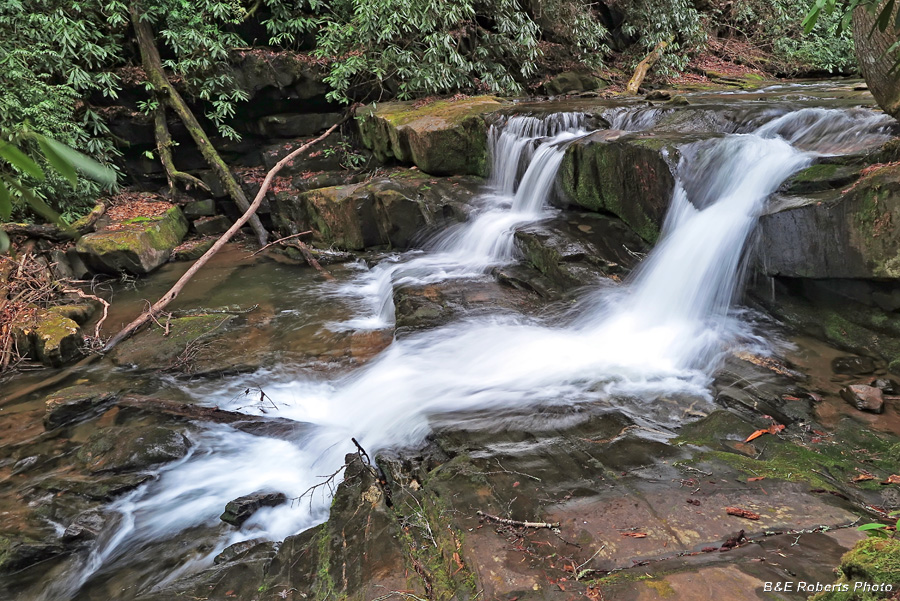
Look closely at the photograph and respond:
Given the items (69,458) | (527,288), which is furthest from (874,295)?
(69,458)

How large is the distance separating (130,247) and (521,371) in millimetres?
7417

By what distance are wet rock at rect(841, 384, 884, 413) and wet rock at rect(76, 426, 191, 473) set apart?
5375 mm

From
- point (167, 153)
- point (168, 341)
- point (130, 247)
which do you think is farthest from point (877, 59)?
point (167, 153)

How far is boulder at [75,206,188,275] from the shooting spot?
869cm

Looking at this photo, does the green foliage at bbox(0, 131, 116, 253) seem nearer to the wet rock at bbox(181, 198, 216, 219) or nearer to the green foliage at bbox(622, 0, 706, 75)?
the wet rock at bbox(181, 198, 216, 219)

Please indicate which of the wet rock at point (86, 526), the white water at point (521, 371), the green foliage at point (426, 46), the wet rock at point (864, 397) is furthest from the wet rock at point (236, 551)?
the green foliage at point (426, 46)

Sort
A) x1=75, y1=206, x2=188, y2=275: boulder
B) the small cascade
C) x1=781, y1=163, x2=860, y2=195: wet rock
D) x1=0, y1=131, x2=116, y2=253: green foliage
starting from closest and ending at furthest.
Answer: x1=0, y1=131, x2=116, y2=253: green foliage
x1=781, y1=163, x2=860, y2=195: wet rock
the small cascade
x1=75, y1=206, x2=188, y2=275: boulder

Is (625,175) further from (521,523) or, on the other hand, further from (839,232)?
(521,523)

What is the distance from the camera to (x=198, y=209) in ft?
36.6

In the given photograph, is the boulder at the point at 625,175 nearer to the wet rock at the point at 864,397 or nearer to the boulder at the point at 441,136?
the boulder at the point at 441,136

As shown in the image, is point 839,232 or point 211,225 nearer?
point 839,232

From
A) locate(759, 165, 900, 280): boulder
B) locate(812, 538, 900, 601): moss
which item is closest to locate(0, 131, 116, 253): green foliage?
locate(812, 538, 900, 601): moss

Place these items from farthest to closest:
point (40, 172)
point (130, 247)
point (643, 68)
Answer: point (643, 68), point (130, 247), point (40, 172)

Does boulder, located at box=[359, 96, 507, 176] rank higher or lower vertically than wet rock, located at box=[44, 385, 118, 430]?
higher
